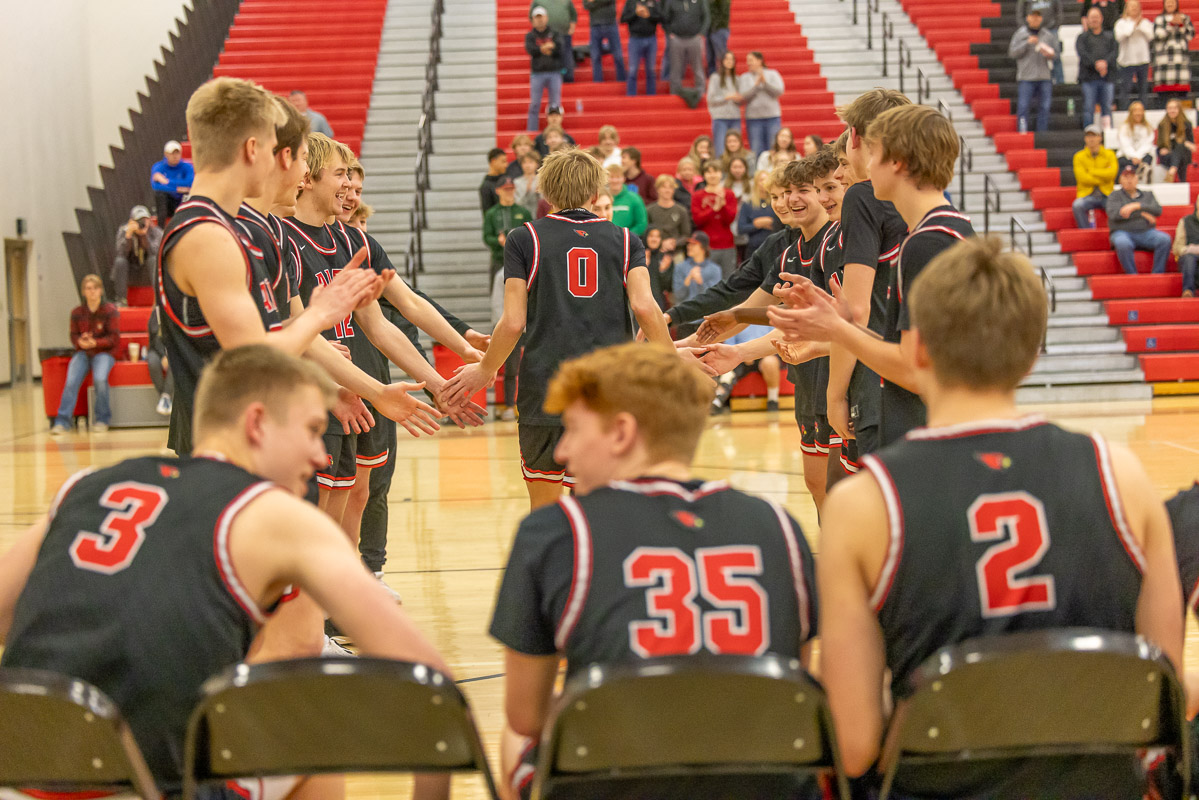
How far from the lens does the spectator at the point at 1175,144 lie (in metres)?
14.9

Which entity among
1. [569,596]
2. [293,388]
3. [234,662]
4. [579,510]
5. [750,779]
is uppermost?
[293,388]

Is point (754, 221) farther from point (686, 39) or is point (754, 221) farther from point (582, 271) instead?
point (582, 271)

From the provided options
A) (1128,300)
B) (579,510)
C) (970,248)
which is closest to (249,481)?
(579,510)

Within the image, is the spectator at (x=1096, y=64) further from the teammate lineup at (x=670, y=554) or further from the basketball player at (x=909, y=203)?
the teammate lineup at (x=670, y=554)

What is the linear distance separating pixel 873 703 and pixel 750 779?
245 millimetres

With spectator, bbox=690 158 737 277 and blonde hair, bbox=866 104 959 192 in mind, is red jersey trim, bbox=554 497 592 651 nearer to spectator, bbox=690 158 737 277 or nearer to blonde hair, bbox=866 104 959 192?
blonde hair, bbox=866 104 959 192

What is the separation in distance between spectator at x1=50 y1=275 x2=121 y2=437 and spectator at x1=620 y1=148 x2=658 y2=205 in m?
5.69

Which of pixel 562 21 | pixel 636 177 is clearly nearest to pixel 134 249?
pixel 636 177

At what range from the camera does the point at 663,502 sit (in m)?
1.98

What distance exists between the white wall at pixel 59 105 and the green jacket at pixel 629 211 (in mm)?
9927

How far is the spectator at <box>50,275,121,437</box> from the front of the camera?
40.0 feet

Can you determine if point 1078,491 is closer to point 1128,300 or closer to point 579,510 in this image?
point 579,510

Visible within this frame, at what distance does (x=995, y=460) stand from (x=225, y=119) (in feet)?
7.38

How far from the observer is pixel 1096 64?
15.7m
